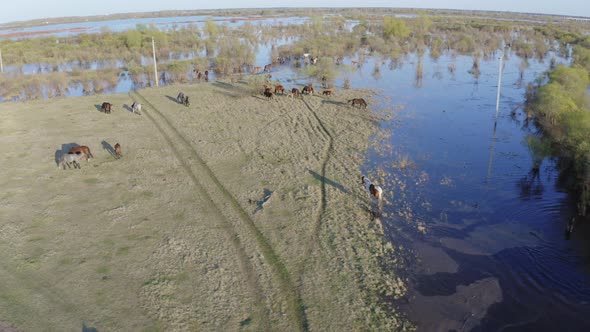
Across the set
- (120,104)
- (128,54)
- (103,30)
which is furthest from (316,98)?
(103,30)

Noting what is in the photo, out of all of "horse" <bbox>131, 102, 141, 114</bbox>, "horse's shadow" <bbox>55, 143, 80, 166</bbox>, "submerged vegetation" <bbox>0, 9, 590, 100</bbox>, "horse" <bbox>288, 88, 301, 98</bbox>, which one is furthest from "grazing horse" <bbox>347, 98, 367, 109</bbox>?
"horse's shadow" <bbox>55, 143, 80, 166</bbox>

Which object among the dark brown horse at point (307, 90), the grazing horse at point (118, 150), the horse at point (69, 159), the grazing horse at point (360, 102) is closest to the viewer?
the horse at point (69, 159)

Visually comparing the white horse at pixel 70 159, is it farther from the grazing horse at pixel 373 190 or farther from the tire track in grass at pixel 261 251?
the grazing horse at pixel 373 190

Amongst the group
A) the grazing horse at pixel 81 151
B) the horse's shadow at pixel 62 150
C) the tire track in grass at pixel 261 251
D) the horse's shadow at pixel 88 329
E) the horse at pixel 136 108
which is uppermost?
the horse at pixel 136 108

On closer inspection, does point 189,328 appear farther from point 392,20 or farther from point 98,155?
point 392,20

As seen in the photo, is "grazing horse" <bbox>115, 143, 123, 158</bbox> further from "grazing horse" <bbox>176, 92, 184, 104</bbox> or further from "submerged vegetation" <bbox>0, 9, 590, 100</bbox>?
"submerged vegetation" <bbox>0, 9, 590, 100</bbox>

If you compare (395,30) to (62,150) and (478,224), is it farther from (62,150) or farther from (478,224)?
(62,150)

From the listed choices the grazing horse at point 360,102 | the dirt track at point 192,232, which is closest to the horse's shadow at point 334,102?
the grazing horse at point 360,102
